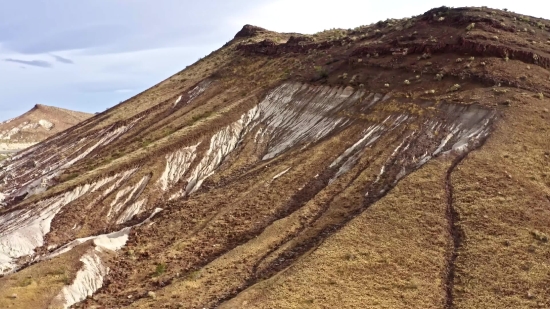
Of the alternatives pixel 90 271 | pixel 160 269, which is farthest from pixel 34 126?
pixel 160 269

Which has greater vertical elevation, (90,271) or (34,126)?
(34,126)

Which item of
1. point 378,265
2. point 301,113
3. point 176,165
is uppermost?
point 301,113

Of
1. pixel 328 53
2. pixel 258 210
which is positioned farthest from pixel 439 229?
pixel 328 53

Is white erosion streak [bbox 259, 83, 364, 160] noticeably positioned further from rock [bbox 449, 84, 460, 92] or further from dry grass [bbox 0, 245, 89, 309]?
dry grass [bbox 0, 245, 89, 309]

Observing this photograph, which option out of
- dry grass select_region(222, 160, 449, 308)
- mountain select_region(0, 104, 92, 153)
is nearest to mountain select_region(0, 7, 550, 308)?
dry grass select_region(222, 160, 449, 308)

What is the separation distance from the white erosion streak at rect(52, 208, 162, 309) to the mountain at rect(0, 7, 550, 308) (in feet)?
0.27

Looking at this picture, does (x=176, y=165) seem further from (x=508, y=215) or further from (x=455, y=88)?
(x=508, y=215)

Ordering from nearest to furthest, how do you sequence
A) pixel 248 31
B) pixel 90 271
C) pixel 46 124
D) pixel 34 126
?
pixel 90 271
pixel 248 31
pixel 34 126
pixel 46 124

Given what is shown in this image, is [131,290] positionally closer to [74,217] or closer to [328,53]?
[74,217]

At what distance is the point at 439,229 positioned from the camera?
784 inches

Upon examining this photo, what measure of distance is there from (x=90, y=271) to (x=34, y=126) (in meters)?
87.8

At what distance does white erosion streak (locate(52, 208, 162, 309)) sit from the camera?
20.5m

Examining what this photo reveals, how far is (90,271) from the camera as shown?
2225 centimetres

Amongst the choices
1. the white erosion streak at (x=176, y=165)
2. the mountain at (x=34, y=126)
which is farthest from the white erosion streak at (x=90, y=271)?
the mountain at (x=34, y=126)
